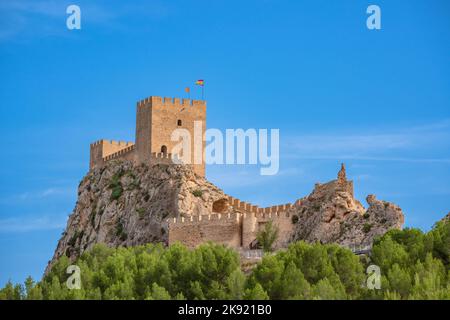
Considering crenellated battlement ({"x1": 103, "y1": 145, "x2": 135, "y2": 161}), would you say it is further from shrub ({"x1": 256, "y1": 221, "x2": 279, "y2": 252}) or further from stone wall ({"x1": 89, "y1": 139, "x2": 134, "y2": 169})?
shrub ({"x1": 256, "y1": 221, "x2": 279, "y2": 252})

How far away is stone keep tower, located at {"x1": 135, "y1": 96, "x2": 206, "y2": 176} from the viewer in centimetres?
10000

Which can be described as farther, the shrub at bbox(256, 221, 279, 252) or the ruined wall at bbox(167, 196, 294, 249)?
the ruined wall at bbox(167, 196, 294, 249)

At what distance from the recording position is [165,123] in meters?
100

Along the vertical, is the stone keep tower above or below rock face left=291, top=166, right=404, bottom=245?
above

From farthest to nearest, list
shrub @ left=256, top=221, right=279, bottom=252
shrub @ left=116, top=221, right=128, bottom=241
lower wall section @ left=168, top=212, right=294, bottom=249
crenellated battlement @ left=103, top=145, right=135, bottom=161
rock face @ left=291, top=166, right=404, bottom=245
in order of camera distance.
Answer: crenellated battlement @ left=103, top=145, right=135, bottom=161
shrub @ left=116, top=221, right=128, bottom=241
lower wall section @ left=168, top=212, right=294, bottom=249
shrub @ left=256, top=221, right=279, bottom=252
rock face @ left=291, top=166, right=404, bottom=245

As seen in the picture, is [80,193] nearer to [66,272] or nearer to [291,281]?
[66,272]

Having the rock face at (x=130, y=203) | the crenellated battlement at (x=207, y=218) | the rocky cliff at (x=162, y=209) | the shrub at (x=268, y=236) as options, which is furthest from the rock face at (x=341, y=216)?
the rock face at (x=130, y=203)

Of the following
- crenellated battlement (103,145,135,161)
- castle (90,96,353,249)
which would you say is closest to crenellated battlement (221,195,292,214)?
castle (90,96,353,249)

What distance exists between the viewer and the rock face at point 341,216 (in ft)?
259

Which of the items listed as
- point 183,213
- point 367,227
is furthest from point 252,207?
point 367,227

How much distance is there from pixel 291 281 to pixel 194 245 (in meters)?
20.3

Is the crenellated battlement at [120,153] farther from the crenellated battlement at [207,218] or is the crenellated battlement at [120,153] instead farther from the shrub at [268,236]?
the shrub at [268,236]

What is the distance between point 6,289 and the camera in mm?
72812
